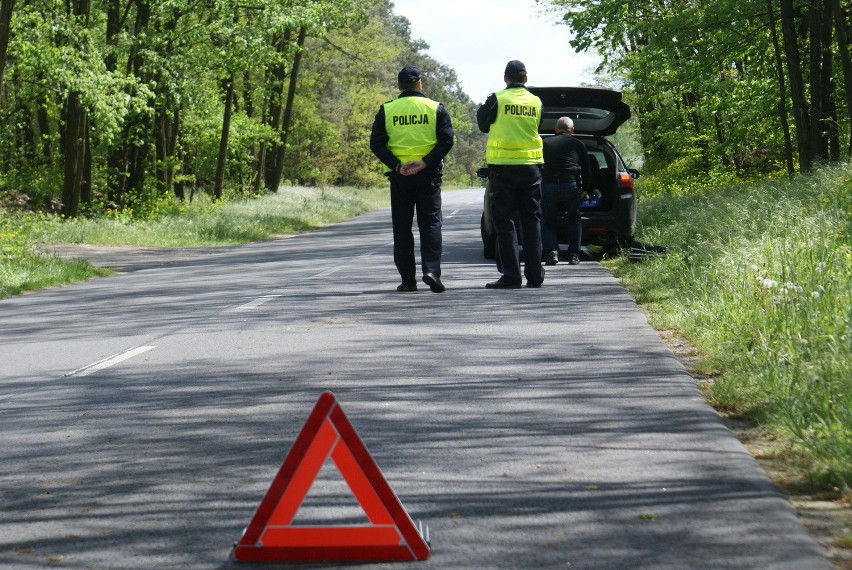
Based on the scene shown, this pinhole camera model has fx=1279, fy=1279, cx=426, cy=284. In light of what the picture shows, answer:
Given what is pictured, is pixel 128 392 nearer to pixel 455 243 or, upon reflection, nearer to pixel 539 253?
pixel 539 253

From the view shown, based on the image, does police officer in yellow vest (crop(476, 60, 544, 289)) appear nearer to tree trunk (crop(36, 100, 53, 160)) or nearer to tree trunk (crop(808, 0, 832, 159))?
tree trunk (crop(808, 0, 832, 159))

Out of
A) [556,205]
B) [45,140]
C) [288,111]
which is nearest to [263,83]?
[288,111]

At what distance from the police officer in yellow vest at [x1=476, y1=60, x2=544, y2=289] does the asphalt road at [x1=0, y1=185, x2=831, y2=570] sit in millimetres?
1321

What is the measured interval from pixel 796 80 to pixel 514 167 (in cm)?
1286

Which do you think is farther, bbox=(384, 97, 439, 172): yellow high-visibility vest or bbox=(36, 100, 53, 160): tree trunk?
bbox=(36, 100, 53, 160): tree trunk

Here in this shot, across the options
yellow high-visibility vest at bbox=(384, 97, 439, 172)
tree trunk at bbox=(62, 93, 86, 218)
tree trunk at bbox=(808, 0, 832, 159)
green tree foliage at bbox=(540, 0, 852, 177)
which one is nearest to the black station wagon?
yellow high-visibility vest at bbox=(384, 97, 439, 172)

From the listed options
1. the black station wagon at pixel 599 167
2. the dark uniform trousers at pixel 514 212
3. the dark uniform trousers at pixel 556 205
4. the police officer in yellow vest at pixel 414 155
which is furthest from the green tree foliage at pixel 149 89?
the dark uniform trousers at pixel 514 212

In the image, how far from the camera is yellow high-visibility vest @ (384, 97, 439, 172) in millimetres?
13227

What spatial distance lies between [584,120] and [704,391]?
34.4 ft

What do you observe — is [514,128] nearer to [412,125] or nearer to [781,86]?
[412,125]

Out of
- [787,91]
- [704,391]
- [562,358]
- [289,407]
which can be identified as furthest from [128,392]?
[787,91]

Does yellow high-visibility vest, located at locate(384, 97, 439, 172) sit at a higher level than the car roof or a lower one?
lower

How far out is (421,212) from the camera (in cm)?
1356

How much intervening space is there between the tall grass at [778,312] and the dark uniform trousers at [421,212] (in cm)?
229
